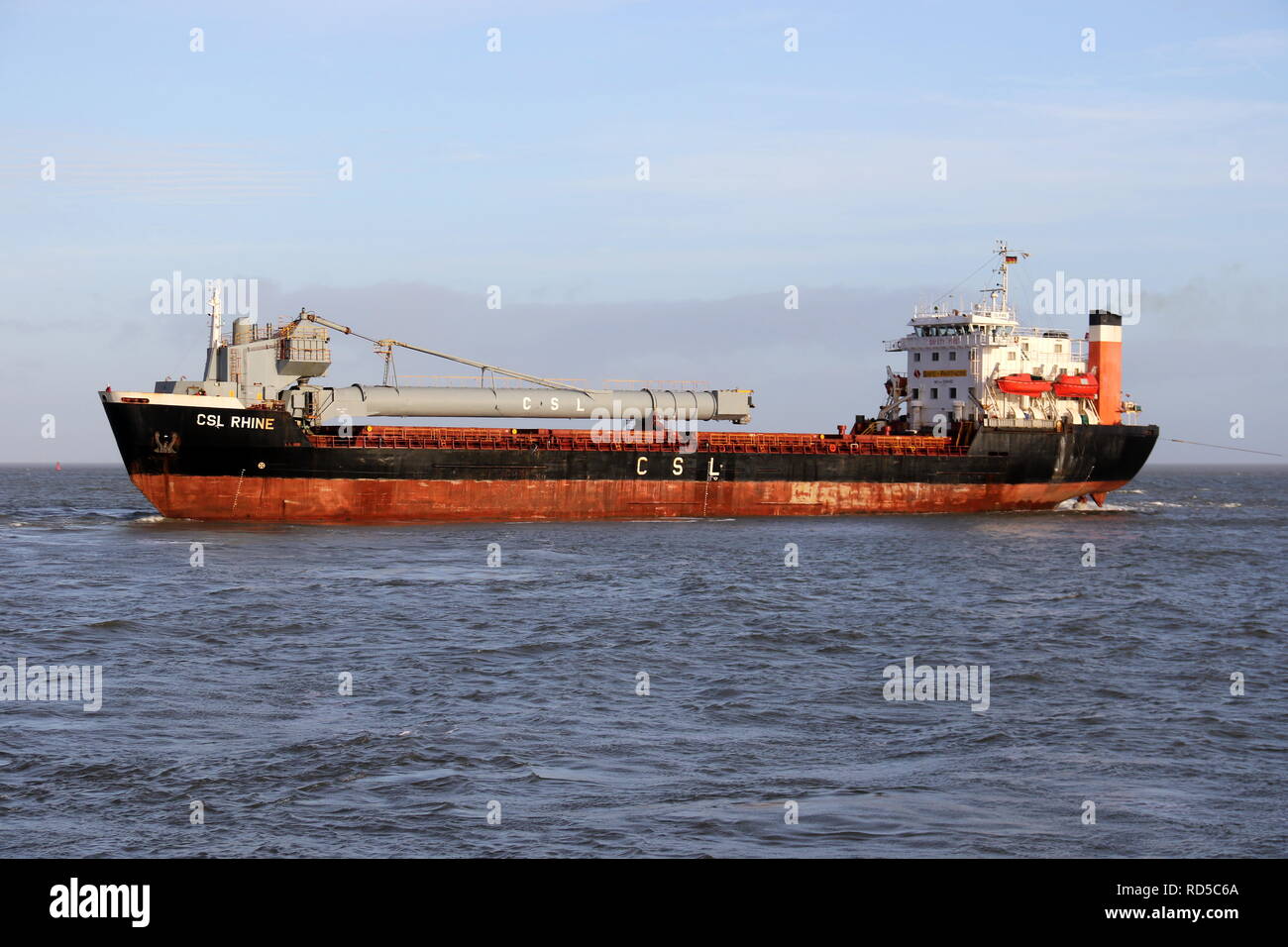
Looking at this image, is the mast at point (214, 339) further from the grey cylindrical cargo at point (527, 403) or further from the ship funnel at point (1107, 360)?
the ship funnel at point (1107, 360)

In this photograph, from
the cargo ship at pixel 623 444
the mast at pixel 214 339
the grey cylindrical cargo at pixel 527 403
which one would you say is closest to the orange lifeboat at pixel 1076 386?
the cargo ship at pixel 623 444

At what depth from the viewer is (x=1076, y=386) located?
181 feet

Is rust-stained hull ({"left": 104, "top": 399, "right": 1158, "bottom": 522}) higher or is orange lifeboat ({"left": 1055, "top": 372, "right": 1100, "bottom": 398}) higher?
orange lifeboat ({"left": 1055, "top": 372, "right": 1100, "bottom": 398})

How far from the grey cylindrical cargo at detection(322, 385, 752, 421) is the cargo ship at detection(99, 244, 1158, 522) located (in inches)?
2.7

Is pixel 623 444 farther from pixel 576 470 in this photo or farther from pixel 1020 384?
pixel 1020 384

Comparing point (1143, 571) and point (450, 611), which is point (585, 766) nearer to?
point (450, 611)

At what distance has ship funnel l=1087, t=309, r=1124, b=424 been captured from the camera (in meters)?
56.5

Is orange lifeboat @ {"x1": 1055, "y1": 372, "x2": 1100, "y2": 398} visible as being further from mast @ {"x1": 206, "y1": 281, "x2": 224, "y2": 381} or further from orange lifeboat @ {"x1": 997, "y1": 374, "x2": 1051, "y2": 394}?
mast @ {"x1": 206, "y1": 281, "x2": 224, "y2": 381}

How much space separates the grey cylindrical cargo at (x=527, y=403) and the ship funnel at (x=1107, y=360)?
57.6 ft

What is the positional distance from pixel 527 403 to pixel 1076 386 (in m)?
25.8

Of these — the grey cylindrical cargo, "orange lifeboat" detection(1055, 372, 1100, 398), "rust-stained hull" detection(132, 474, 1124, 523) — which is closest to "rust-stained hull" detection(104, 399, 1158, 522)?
"rust-stained hull" detection(132, 474, 1124, 523)

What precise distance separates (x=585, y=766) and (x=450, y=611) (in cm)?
1211

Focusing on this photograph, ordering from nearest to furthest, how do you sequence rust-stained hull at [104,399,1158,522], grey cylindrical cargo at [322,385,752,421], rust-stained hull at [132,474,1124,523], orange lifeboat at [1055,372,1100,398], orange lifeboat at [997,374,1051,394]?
rust-stained hull at [104,399,1158,522]
rust-stained hull at [132,474,1124,523]
grey cylindrical cargo at [322,385,752,421]
orange lifeboat at [997,374,1051,394]
orange lifeboat at [1055,372,1100,398]

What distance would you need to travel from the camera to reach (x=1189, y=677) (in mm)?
19203
